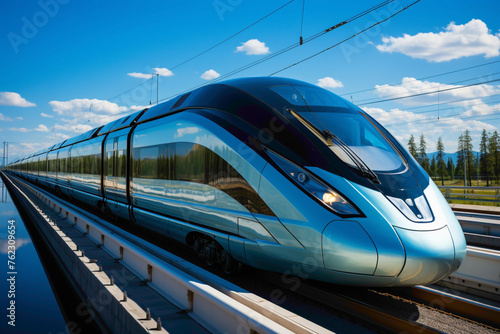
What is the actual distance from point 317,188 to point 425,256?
4.32 ft

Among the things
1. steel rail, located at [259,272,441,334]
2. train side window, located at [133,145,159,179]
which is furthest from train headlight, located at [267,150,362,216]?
train side window, located at [133,145,159,179]

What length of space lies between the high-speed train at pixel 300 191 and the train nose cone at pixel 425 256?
1cm

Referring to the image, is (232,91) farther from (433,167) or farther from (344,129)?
(433,167)

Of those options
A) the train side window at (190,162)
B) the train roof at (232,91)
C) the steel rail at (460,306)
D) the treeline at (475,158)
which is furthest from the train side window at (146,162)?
the treeline at (475,158)

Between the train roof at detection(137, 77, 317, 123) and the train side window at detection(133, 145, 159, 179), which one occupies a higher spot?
the train roof at detection(137, 77, 317, 123)

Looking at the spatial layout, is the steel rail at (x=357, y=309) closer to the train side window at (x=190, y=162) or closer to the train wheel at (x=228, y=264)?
the train wheel at (x=228, y=264)

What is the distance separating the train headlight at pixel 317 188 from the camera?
14.1 feet

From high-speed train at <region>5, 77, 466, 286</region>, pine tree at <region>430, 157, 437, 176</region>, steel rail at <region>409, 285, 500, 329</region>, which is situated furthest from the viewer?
pine tree at <region>430, 157, 437, 176</region>

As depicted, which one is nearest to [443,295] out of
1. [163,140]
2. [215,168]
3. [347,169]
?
[347,169]

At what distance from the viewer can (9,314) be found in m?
8.42

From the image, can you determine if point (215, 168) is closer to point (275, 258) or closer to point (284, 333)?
point (275, 258)

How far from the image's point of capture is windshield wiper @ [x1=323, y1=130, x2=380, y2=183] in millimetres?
4539

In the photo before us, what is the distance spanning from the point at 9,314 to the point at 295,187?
7.42 m

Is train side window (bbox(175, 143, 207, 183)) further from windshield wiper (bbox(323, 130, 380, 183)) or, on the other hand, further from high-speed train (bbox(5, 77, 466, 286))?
windshield wiper (bbox(323, 130, 380, 183))
